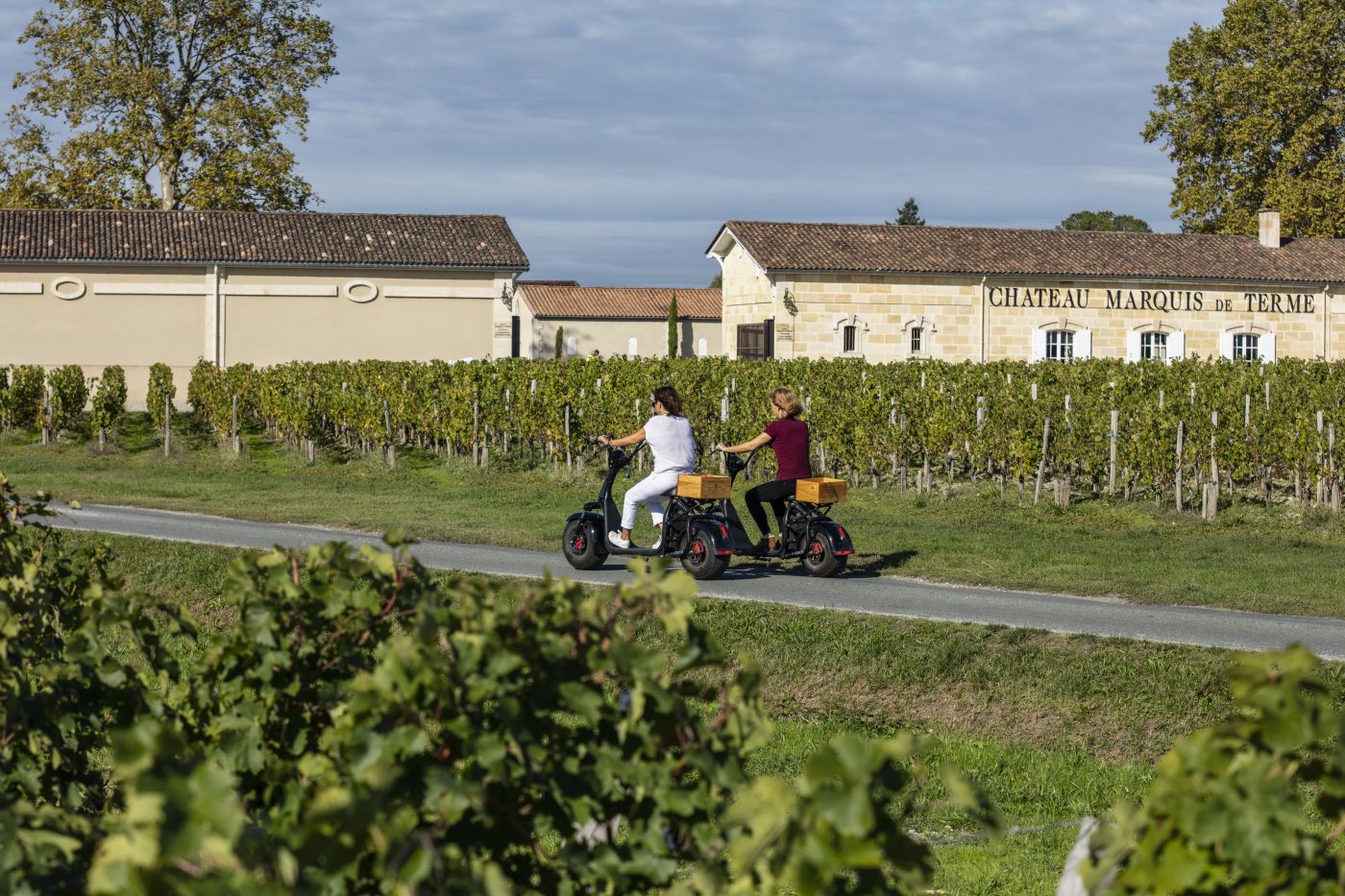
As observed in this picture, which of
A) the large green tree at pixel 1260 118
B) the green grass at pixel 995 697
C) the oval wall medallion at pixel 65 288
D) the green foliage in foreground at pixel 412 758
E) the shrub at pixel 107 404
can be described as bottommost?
the green grass at pixel 995 697

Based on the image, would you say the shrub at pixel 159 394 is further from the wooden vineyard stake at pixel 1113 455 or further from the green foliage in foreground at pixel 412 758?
the green foliage in foreground at pixel 412 758

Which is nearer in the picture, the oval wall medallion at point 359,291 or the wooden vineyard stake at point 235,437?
the wooden vineyard stake at point 235,437

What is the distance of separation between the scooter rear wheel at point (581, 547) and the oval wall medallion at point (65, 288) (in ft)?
98.2

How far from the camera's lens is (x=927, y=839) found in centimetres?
678

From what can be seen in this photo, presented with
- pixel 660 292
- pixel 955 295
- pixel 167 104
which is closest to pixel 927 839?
pixel 955 295

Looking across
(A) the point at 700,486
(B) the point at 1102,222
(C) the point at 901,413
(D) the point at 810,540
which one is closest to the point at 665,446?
(A) the point at 700,486

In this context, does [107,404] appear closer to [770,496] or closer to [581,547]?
[581,547]

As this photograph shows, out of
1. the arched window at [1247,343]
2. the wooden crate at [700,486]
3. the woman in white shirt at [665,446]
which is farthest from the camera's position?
the arched window at [1247,343]

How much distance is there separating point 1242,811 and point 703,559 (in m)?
11.0

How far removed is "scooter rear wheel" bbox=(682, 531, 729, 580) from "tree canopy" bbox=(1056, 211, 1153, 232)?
99892 mm

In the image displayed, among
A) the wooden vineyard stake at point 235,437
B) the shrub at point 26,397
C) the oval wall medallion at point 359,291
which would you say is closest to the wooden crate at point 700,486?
the wooden vineyard stake at point 235,437

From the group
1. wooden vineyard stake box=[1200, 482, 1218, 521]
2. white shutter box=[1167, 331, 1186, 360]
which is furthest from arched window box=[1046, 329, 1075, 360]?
wooden vineyard stake box=[1200, 482, 1218, 521]

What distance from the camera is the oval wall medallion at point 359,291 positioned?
1633 inches

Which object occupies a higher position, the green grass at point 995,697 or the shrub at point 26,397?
the shrub at point 26,397
